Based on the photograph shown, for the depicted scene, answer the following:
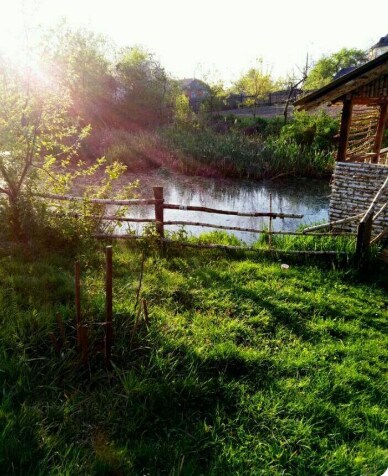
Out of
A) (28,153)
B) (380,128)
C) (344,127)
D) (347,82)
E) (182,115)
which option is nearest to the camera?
(28,153)

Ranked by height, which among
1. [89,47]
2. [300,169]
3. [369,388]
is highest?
[89,47]

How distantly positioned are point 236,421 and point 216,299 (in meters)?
2.03

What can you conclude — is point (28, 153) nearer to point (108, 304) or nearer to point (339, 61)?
point (108, 304)

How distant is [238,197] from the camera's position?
13211 mm

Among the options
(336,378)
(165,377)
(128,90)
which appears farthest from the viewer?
(128,90)

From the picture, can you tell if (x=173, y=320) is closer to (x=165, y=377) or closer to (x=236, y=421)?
(x=165, y=377)

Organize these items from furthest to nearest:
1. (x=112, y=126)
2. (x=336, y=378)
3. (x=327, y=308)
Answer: (x=112, y=126)
(x=327, y=308)
(x=336, y=378)

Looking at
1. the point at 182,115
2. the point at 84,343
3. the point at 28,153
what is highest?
the point at 182,115

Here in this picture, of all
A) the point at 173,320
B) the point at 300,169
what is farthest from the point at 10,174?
the point at 300,169

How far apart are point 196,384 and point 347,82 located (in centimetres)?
643

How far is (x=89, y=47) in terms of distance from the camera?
26.7m

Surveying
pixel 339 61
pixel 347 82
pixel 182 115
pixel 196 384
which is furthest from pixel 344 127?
pixel 339 61

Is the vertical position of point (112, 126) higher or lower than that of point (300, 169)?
higher

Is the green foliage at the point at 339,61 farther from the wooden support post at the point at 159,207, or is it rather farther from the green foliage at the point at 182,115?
the wooden support post at the point at 159,207
